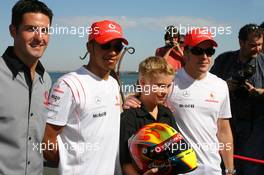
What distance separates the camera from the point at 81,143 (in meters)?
3.30


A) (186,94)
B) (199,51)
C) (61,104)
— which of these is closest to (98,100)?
(61,104)

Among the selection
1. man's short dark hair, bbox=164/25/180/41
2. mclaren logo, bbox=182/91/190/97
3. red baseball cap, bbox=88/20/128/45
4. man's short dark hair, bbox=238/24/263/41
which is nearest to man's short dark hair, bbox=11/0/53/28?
red baseball cap, bbox=88/20/128/45

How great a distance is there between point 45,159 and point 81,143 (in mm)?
385

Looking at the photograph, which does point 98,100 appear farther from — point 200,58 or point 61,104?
point 200,58

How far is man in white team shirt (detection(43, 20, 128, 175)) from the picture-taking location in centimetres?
324

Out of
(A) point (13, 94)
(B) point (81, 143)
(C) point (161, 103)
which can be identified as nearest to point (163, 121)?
(C) point (161, 103)

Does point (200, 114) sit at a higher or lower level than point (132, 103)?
lower

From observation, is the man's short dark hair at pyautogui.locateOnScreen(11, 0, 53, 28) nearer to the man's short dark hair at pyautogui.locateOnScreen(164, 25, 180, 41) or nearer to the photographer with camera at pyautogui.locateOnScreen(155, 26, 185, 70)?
the photographer with camera at pyautogui.locateOnScreen(155, 26, 185, 70)

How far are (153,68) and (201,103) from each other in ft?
2.50

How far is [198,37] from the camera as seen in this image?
4.22 metres

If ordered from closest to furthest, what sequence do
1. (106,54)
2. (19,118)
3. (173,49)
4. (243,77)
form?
(19,118), (106,54), (243,77), (173,49)

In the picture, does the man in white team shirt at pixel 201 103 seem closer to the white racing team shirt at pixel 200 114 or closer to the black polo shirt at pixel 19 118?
the white racing team shirt at pixel 200 114

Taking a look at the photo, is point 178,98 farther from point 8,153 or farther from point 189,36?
point 8,153

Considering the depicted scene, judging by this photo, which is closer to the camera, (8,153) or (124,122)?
(8,153)
